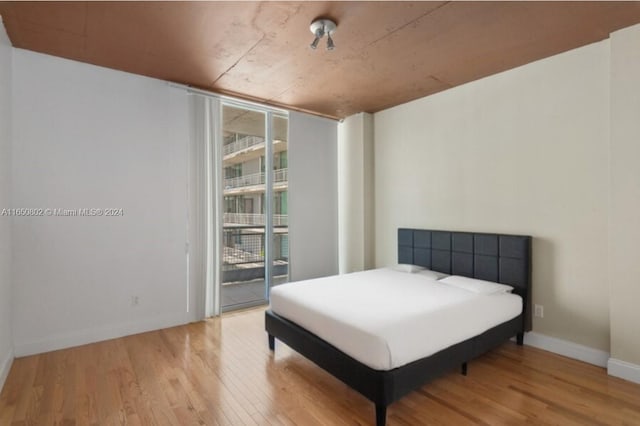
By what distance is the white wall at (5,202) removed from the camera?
8.44 feet

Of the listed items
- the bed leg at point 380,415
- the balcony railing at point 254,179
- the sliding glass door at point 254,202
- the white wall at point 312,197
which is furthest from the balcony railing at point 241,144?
the bed leg at point 380,415

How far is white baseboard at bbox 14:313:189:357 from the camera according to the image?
9.84ft

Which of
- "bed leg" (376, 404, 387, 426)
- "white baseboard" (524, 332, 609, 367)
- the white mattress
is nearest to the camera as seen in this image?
"bed leg" (376, 404, 387, 426)

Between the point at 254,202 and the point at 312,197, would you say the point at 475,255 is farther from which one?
the point at 254,202

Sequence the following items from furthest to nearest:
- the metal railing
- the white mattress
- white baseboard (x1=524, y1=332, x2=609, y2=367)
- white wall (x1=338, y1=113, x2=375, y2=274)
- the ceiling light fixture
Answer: white wall (x1=338, y1=113, x2=375, y2=274), the metal railing, white baseboard (x1=524, y1=332, x2=609, y2=367), the ceiling light fixture, the white mattress

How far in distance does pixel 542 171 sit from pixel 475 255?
1.05 meters

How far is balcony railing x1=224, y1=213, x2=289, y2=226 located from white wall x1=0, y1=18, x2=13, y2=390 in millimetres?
2111

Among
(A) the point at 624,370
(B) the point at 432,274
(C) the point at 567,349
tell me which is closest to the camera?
(A) the point at 624,370

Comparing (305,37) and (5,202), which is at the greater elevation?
(305,37)

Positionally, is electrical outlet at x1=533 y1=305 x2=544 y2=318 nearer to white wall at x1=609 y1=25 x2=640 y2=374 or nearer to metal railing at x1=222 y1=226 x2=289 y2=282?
white wall at x1=609 y1=25 x2=640 y2=374

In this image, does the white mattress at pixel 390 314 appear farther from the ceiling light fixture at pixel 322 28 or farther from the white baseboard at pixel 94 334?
the ceiling light fixture at pixel 322 28

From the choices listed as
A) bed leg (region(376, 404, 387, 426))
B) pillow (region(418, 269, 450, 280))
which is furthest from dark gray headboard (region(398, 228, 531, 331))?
bed leg (region(376, 404, 387, 426))

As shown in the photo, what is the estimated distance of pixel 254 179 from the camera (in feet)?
15.2

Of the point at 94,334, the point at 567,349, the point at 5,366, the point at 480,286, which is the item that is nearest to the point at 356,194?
the point at 480,286
